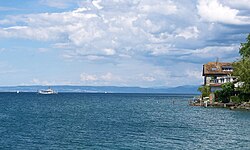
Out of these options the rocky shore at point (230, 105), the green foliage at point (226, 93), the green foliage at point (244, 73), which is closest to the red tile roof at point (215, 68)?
the rocky shore at point (230, 105)

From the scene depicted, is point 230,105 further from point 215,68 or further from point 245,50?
point 215,68

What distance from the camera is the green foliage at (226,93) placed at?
103000 mm

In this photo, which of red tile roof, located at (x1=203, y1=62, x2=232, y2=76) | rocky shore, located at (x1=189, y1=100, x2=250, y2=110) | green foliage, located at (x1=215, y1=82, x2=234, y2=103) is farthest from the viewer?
red tile roof, located at (x1=203, y1=62, x2=232, y2=76)

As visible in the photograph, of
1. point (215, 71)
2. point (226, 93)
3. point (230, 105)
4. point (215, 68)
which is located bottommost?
point (230, 105)

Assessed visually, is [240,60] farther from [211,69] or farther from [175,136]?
[175,136]

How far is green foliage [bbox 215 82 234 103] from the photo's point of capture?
103000 mm

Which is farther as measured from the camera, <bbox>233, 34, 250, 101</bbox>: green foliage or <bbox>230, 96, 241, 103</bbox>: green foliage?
<bbox>230, 96, 241, 103</bbox>: green foliage

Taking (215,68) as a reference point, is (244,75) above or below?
below

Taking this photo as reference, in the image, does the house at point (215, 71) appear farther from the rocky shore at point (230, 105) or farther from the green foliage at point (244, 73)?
the green foliage at point (244, 73)

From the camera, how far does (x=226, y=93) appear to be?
341ft

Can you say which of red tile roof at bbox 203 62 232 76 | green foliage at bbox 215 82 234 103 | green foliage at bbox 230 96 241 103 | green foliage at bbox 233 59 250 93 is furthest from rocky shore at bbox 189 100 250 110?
red tile roof at bbox 203 62 232 76

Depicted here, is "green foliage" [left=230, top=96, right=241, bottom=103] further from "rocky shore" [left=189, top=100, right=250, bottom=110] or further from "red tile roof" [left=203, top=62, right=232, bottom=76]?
"red tile roof" [left=203, top=62, right=232, bottom=76]

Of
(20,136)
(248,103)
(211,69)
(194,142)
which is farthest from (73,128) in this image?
(211,69)

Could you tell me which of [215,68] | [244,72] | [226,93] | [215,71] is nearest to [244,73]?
[244,72]
